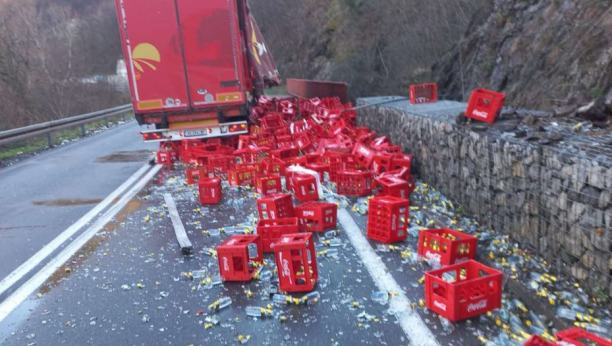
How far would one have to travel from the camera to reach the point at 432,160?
847cm

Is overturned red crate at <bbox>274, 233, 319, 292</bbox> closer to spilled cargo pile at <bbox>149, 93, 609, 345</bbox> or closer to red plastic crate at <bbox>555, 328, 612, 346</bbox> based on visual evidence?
spilled cargo pile at <bbox>149, 93, 609, 345</bbox>

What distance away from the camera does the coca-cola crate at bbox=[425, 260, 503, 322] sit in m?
4.12

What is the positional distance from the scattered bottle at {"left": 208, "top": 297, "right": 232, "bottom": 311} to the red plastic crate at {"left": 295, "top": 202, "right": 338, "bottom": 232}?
2.10m

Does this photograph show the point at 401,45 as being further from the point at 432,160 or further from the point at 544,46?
the point at 432,160

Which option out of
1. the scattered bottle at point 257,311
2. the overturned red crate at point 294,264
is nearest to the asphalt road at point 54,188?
the scattered bottle at point 257,311

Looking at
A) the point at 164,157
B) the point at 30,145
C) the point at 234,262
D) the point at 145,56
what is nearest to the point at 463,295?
the point at 234,262

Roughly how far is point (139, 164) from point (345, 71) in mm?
13697

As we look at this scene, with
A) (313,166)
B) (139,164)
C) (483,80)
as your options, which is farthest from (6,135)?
(483,80)

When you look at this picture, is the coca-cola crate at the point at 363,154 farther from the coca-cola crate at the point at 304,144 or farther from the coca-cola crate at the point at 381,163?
the coca-cola crate at the point at 304,144

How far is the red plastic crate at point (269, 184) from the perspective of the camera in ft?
29.4

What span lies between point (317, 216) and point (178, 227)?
6.56ft

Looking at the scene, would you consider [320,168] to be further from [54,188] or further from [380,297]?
[54,188]

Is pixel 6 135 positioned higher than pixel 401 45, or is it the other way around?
pixel 401 45

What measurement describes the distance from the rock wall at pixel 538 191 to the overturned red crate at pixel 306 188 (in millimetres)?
2016
